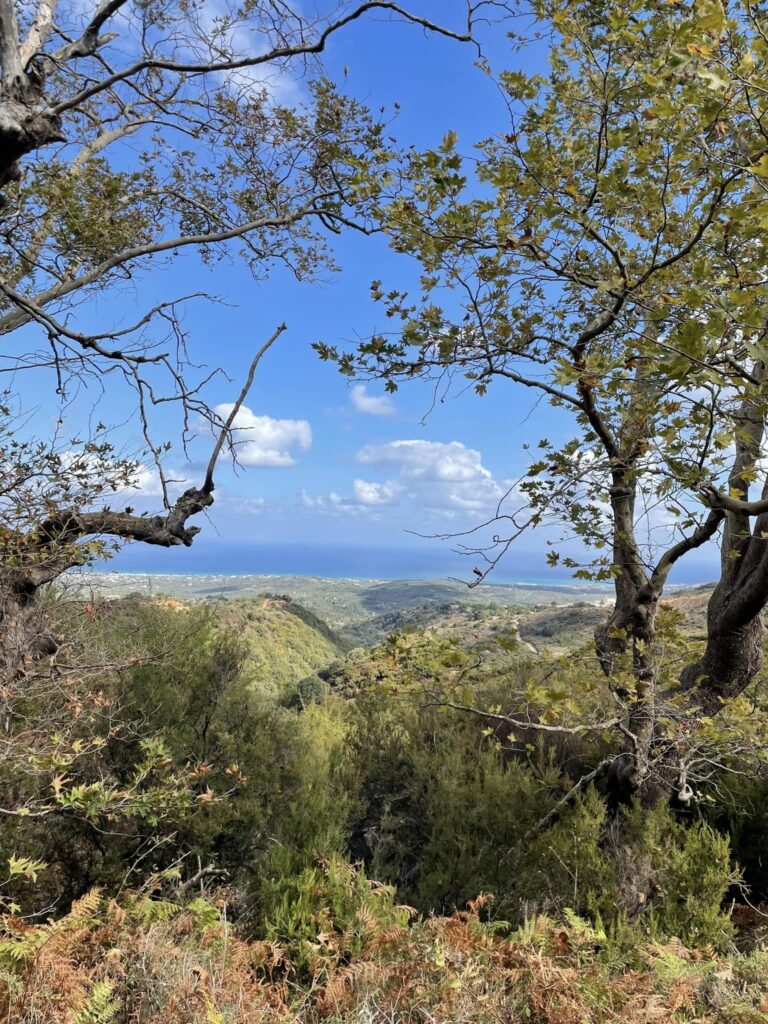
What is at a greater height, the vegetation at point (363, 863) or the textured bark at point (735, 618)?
the textured bark at point (735, 618)

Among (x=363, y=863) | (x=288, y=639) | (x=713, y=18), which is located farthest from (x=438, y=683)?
(x=288, y=639)

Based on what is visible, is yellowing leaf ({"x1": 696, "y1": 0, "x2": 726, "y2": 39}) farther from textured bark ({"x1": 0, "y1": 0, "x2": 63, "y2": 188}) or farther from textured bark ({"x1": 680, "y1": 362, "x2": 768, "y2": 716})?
textured bark ({"x1": 680, "y1": 362, "x2": 768, "y2": 716})

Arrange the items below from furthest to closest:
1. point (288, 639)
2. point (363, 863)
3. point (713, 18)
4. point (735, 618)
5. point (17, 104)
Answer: point (288, 639) < point (735, 618) < point (363, 863) < point (17, 104) < point (713, 18)

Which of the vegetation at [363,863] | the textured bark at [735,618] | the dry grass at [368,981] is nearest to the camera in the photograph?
the dry grass at [368,981]

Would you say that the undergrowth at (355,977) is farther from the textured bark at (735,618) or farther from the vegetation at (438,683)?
the textured bark at (735,618)

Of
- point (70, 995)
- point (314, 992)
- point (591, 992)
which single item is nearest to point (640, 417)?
point (591, 992)

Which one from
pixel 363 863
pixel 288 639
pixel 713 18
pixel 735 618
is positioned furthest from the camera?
pixel 288 639

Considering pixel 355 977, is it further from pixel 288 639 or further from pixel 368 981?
pixel 288 639

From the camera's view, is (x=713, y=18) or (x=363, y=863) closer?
(x=713, y=18)

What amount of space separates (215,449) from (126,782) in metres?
3.66

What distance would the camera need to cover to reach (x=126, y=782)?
5332mm

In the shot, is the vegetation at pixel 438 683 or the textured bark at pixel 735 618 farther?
the textured bark at pixel 735 618

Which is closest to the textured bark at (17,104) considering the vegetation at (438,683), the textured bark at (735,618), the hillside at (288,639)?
the vegetation at (438,683)

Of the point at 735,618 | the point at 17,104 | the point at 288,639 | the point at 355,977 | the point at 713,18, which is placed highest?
the point at 17,104
